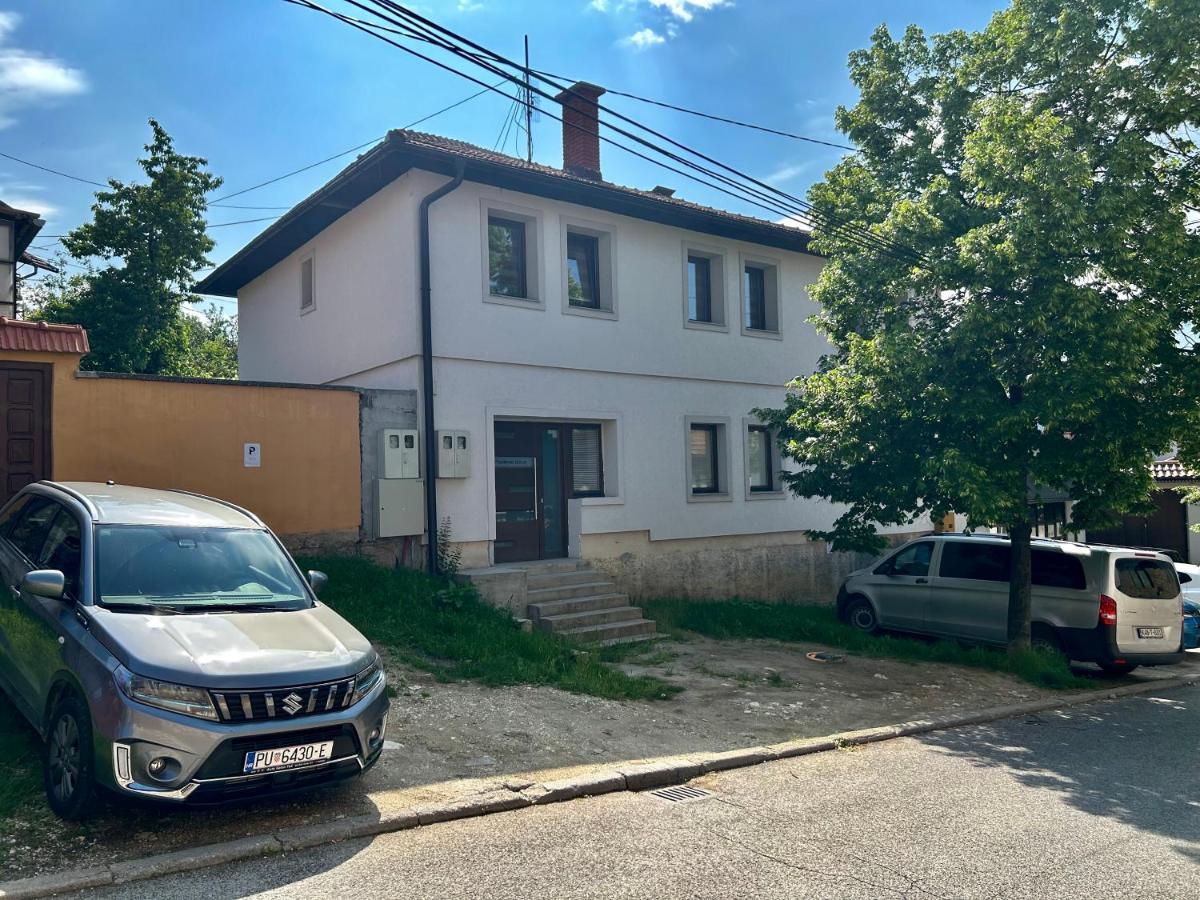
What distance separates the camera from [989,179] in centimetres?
953

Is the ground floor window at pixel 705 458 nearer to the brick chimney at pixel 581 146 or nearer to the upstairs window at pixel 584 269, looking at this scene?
the upstairs window at pixel 584 269

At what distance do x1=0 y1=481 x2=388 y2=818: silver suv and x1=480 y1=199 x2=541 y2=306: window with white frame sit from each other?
24.5 feet

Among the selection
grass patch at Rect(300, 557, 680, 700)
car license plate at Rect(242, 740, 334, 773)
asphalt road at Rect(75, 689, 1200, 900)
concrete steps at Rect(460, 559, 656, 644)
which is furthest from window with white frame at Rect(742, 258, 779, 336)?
car license plate at Rect(242, 740, 334, 773)

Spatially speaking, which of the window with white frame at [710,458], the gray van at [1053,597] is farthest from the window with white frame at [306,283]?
the gray van at [1053,597]

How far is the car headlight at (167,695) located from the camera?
14.6 ft

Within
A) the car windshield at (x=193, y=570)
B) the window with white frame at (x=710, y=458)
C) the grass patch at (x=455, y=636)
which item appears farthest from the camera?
the window with white frame at (x=710, y=458)

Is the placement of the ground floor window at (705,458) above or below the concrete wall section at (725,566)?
above

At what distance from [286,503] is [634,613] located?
4.71 m

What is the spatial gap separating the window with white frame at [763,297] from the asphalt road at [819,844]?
10344 mm

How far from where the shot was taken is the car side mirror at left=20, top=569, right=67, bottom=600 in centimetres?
497

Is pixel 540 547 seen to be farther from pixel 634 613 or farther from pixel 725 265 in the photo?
pixel 725 265

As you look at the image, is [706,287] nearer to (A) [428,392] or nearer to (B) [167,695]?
(A) [428,392]

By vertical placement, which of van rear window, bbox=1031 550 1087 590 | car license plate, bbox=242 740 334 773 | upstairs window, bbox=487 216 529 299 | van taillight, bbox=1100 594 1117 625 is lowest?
van taillight, bbox=1100 594 1117 625

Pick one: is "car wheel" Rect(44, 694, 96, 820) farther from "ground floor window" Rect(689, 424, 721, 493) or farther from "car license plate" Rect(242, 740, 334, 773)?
"ground floor window" Rect(689, 424, 721, 493)
